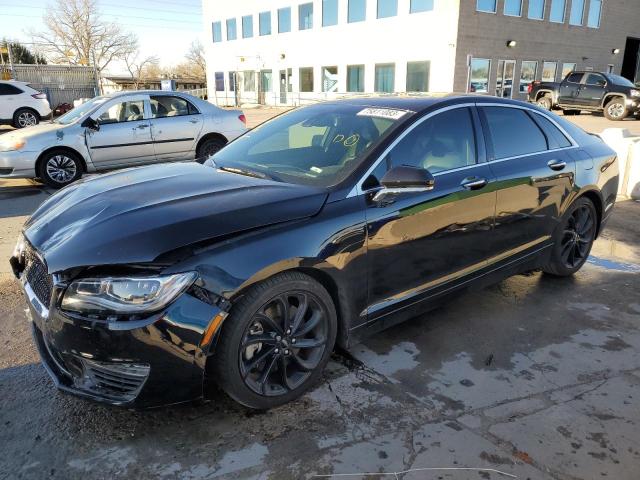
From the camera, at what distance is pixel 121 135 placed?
890 cm

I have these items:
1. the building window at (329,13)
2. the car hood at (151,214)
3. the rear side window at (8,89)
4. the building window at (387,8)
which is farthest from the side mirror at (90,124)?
the building window at (329,13)

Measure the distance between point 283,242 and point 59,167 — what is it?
24.1ft

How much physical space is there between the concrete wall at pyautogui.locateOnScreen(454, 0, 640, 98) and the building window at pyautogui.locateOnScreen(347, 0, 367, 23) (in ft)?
22.1

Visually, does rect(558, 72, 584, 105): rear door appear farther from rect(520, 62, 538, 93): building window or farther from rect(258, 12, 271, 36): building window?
rect(258, 12, 271, 36): building window

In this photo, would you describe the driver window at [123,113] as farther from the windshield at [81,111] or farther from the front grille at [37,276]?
the front grille at [37,276]

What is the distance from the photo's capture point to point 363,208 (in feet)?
9.74

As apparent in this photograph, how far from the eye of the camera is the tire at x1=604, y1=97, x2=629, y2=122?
21.2 meters

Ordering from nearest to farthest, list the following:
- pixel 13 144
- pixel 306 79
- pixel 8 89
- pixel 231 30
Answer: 1. pixel 13 144
2. pixel 8 89
3. pixel 306 79
4. pixel 231 30

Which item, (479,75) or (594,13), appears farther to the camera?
(594,13)

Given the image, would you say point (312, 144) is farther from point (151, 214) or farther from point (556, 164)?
point (556, 164)

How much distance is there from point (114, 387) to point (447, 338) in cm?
224

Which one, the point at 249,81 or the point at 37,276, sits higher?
the point at 249,81

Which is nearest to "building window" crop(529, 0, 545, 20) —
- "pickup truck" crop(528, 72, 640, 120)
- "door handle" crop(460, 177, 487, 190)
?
"pickup truck" crop(528, 72, 640, 120)

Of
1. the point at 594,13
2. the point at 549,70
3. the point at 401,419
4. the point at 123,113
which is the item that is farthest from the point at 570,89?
the point at 401,419
